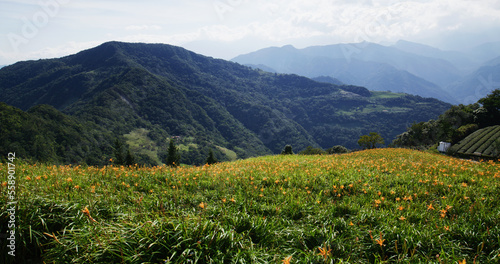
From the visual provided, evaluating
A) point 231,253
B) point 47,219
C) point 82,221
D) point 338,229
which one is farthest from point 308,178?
point 47,219

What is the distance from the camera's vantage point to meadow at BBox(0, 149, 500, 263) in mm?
3037

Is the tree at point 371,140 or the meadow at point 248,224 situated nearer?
the meadow at point 248,224

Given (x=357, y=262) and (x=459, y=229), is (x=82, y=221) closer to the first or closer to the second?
(x=357, y=262)

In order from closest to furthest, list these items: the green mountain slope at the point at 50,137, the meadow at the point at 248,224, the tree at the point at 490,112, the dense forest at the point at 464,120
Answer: the meadow at the point at 248,224 → the dense forest at the point at 464,120 → the tree at the point at 490,112 → the green mountain slope at the point at 50,137

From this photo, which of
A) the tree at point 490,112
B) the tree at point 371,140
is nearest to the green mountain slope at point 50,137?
the tree at point 371,140

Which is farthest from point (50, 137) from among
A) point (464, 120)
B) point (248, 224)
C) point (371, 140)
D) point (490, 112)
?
point (490, 112)

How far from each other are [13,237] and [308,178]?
6.10 metres

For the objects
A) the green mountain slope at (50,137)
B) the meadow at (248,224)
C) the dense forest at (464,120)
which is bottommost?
the green mountain slope at (50,137)

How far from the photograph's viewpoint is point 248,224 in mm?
3850

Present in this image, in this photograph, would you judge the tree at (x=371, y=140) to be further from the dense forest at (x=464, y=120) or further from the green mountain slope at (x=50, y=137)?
the green mountain slope at (x=50, y=137)

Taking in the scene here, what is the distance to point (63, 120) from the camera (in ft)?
384

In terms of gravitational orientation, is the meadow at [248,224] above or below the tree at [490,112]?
below

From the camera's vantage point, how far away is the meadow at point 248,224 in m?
3.04

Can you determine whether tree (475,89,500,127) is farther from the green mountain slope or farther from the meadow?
the green mountain slope
